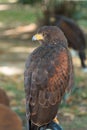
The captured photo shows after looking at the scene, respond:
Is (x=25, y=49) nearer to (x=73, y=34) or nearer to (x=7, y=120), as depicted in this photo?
(x=73, y=34)

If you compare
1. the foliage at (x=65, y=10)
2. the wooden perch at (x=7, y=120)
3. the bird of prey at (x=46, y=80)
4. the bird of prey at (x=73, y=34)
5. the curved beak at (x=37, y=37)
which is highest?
the curved beak at (x=37, y=37)

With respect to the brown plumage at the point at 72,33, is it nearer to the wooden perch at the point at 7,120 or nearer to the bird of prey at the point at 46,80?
the wooden perch at the point at 7,120

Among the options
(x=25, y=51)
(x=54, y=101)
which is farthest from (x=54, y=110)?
(x=25, y=51)

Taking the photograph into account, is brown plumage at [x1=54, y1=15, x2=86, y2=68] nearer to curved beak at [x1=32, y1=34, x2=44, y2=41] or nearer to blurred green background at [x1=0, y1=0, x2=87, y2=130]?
blurred green background at [x1=0, y1=0, x2=87, y2=130]

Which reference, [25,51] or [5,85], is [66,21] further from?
[25,51]

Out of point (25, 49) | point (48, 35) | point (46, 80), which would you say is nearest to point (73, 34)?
point (25, 49)

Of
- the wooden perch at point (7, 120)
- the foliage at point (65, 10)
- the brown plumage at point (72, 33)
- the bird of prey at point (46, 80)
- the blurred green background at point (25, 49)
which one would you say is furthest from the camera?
the foliage at point (65, 10)

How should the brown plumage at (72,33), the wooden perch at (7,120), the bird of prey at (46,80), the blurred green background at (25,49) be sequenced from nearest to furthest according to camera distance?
1. the bird of prey at (46,80)
2. the wooden perch at (7,120)
3. the blurred green background at (25,49)
4. the brown plumage at (72,33)

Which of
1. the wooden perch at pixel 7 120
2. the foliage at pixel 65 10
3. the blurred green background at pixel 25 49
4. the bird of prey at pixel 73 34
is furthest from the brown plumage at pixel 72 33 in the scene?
the wooden perch at pixel 7 120

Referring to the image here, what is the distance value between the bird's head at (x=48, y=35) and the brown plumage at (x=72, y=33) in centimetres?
620

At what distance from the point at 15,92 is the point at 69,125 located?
2.32 metres

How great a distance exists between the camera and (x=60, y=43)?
4.27m

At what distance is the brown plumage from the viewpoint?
10.8 m

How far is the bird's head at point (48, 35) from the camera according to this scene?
166 inches
